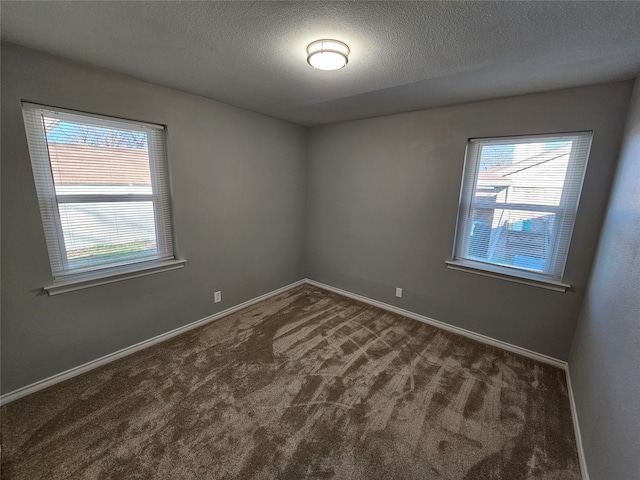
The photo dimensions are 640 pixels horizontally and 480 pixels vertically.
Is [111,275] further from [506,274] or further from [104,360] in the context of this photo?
[506,274]

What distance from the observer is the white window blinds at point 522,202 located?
2207 millimetres

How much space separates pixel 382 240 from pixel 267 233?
1.50 m

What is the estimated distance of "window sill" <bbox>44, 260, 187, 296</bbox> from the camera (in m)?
1.97

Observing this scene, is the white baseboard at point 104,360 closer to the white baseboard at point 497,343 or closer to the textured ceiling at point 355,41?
the white baseboard at point 497,343

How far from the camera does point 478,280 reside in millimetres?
2670

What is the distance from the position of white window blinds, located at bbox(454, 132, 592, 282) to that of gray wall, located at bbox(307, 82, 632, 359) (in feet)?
0.30

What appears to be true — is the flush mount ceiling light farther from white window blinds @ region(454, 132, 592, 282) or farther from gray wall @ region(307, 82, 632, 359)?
white window blinds @ region(454, 132, 592, 282)

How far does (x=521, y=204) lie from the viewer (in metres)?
2.42

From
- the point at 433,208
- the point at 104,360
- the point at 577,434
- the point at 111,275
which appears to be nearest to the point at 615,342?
the point at 577,434

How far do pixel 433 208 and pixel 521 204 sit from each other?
0.76 metres

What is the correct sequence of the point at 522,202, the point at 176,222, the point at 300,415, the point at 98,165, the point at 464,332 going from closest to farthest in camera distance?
the point at 300,415, the point at 98,165, the point at 522,202, the point at 176,222, the point at 464,332

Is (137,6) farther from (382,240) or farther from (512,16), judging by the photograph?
(382,240)

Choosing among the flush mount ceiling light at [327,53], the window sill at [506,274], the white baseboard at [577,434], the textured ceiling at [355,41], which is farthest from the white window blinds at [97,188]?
the white baseboard at [577,434]

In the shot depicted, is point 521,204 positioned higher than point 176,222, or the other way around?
point 521,204
